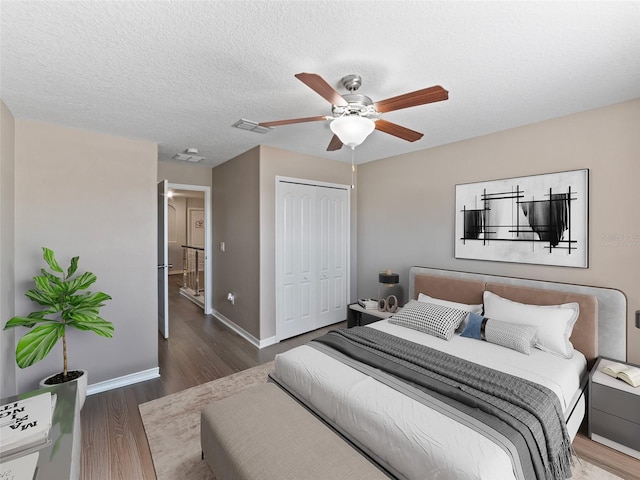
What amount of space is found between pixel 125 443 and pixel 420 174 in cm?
402

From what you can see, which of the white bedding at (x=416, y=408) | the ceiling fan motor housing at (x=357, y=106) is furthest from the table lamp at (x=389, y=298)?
the ceiling fan motor housing at (x=357, y=106)

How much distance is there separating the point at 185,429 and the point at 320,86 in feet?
8.76

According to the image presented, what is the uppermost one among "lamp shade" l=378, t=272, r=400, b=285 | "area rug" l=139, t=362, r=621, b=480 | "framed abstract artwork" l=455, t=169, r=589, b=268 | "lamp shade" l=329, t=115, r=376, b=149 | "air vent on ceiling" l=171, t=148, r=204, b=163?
→ "air vent on ceiling" l=171, t=148, r=204, b=163

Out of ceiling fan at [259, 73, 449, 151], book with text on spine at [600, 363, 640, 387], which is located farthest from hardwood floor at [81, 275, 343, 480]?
book with text on spine at [600, 363, 640, 387]

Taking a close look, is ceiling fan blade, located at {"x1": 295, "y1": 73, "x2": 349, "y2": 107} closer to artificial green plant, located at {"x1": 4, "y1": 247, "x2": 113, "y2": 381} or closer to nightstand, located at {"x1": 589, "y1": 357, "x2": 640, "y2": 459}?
artificial green plant, located at {"x1": 4, "y1": 247, "x2": 113, "y2": 381}

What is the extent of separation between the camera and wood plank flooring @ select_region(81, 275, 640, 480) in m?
1.96

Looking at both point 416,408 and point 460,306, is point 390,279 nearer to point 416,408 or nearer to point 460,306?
point 460,306

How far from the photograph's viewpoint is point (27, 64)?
1.76 m

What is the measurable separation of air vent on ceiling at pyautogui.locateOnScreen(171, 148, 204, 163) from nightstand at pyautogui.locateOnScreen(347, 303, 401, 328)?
2972 millimetres

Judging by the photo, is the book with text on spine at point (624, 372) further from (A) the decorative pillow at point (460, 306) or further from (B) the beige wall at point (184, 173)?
(B) the beige wall at point (184, 173)

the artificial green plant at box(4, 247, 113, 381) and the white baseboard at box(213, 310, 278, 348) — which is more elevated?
the artificial green plant at box(4, 247, 113, 381)

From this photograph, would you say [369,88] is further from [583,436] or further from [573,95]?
[583,436]

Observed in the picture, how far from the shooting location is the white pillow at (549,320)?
93.1 inches

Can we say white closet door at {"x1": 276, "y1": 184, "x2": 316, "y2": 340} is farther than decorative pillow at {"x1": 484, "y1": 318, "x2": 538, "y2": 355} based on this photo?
Yes
